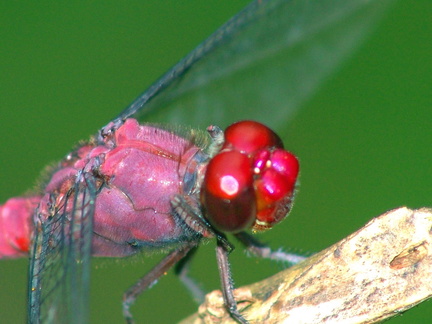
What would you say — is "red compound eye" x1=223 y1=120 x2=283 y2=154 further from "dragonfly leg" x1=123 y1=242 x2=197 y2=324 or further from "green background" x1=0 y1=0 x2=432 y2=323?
"green background" x1=0 y1=0 x2=432 y2=323

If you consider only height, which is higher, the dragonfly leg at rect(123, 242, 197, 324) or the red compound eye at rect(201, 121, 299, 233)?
the dragonfly leg at rect(123, 242, 197, 324)

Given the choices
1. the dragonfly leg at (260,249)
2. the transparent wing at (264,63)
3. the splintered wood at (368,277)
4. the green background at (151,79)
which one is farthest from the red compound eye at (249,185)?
the green background at (151,79)

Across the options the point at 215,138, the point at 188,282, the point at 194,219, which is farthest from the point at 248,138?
the point at 188,282

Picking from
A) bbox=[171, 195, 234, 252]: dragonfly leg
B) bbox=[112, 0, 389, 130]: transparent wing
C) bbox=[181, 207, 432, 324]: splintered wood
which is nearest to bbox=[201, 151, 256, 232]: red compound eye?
bbox=[171, 195, 234, 252]: dragonfly leg

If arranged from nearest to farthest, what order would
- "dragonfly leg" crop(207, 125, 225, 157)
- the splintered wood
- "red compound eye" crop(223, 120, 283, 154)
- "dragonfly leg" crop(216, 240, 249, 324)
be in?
the splintered wood, "dragonfly leg" crop(216, 240, 249, 324), "red compound eye" crop(223, 120, 283, 154), "dragonfly leg" crop(207, 125, 225, 157)

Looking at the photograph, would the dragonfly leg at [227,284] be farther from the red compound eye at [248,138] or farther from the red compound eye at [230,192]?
the red compound eye at [248,138]

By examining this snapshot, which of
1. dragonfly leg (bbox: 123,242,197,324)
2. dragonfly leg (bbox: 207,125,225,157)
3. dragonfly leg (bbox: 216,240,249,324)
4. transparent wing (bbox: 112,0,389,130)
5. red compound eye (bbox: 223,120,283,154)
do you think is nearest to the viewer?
dragonfly leg (bbox: 216,240,249,324)
